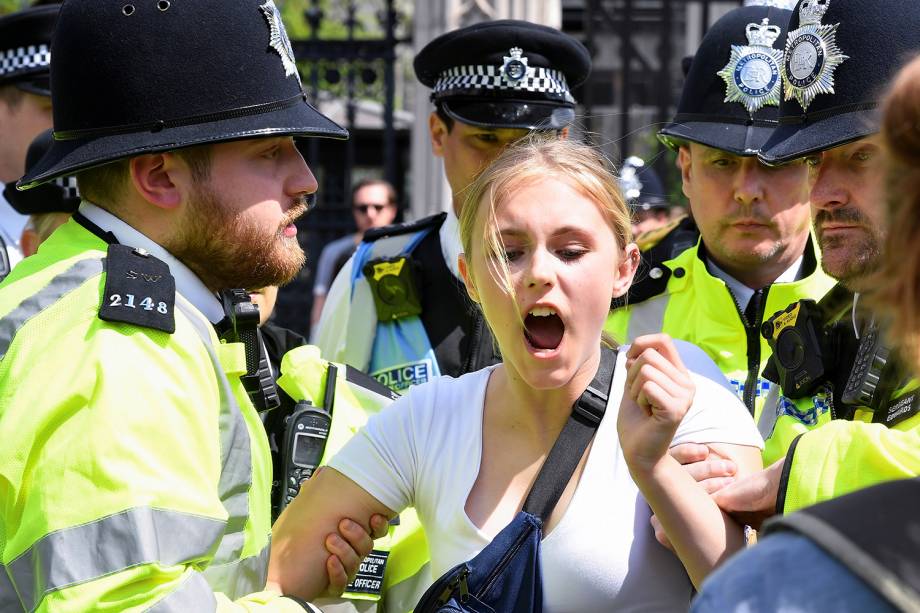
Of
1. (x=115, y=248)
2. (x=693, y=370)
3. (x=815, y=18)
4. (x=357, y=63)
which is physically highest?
(x=815, y=18)

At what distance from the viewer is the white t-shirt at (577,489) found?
2.14 meters

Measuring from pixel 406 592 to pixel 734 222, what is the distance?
1.56 meters

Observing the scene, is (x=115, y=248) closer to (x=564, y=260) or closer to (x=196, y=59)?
(x=196, y=59)

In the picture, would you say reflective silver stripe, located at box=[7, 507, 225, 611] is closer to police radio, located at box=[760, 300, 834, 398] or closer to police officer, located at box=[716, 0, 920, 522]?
police officer, located at box=[716, 0, 920, 522]

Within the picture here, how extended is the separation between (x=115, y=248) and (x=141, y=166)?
253 millimetres

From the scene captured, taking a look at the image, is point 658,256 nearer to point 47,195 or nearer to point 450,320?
point 450,320

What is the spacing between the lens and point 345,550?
7.78 ft

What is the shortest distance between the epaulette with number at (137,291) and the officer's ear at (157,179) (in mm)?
187

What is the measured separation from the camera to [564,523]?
2176 mm

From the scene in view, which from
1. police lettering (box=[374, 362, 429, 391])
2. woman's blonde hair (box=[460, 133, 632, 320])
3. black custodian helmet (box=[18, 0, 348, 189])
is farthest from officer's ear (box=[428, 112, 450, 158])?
black custodian helmet (box=[18, 0, 348, 189])

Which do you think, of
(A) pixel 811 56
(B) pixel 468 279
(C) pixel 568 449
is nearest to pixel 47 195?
(B) pixel 468 279

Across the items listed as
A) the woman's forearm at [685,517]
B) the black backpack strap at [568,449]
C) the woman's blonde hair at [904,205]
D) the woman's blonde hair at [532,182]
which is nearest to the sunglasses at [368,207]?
the woman's blonde hair at [532,182]

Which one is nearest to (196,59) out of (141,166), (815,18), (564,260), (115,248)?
(141,166)

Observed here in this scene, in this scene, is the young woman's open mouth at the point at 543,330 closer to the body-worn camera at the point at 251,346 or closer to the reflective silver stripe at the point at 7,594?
the body-worn camera at the point at 251,346
